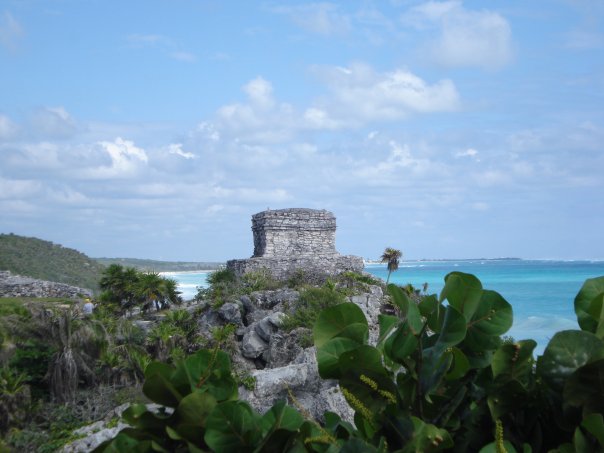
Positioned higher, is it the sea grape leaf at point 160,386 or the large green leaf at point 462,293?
the large green leaf at point 462,293

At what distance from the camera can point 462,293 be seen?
153cm

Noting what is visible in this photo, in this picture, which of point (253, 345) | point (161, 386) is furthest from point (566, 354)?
point (253, 345)

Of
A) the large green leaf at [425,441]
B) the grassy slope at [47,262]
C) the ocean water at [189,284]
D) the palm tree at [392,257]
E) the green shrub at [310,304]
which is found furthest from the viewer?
the grassy slope at [47,262]

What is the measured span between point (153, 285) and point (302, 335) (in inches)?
372

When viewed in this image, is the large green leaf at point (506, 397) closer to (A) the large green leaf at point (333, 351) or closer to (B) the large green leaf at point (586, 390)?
(B) the large green leaf at point (586, 390)

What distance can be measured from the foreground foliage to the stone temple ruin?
20.3 meters

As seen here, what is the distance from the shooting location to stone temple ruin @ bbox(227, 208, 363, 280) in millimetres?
22297

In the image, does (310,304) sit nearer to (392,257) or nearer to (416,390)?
(392,257)

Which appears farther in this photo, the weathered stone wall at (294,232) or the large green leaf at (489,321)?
the weathered stone wall at (294,232)

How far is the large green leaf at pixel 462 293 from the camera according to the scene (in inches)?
59.5

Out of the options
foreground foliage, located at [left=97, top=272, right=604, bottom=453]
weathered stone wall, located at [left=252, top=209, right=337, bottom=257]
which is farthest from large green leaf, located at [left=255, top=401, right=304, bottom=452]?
weathered stone wall, located at [left=252, top=209, right=337, bottom=257]

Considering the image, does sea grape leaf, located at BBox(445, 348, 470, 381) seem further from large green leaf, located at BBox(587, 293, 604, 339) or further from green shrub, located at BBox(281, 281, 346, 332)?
green shrub, located at BBox(281, 281, 346, 332)

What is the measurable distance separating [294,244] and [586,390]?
22.5 m

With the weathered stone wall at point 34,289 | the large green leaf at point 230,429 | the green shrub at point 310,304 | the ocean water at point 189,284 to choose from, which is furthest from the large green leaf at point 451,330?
the weathered stone wall at point 34,289
